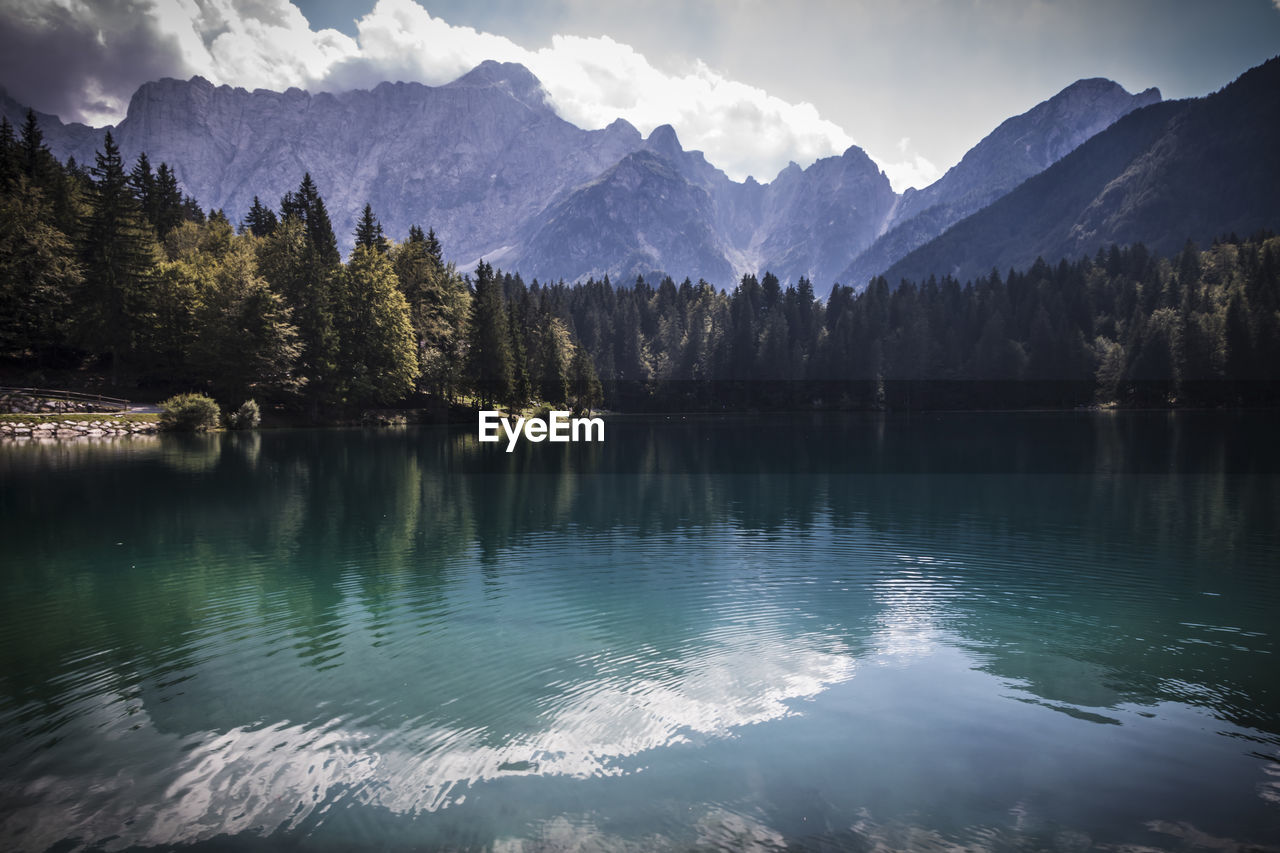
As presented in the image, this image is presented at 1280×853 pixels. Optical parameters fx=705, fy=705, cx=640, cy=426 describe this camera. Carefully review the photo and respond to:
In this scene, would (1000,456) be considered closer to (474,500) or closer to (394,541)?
(474,500)

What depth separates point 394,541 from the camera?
2495cm

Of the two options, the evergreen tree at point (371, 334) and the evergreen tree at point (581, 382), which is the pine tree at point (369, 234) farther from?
the evergreen tree at point (581, 382)

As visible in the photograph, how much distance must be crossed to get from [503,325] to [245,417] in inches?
1463

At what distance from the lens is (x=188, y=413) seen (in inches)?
2987

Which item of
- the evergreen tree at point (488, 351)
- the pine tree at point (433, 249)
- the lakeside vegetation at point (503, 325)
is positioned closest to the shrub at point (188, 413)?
the lakeside vegetation at point (503, 325)

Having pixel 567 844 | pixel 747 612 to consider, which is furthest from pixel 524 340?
pixel 567 844

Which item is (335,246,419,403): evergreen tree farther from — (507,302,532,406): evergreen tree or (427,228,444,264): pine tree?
(427,228,444,264): pine tree

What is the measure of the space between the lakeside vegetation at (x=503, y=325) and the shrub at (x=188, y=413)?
8249mm

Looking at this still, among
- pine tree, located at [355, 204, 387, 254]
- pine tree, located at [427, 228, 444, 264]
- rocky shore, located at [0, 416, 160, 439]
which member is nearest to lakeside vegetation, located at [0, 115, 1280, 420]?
pine tree, located at [355, 204, 387, 254]

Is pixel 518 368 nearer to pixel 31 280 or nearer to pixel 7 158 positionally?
pixel 31 280

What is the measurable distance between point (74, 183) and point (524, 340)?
66108mm

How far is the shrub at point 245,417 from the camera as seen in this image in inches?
3191

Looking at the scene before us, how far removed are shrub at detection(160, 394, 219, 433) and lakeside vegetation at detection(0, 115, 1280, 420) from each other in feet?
27.1

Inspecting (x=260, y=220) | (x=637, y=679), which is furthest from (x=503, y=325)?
(x=637, y=679)
